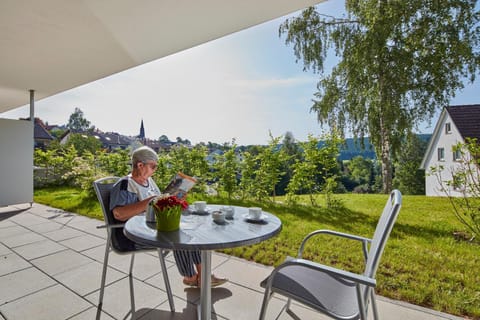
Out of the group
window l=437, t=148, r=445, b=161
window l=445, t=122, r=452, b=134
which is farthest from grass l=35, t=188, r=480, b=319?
window l=437, t=148, r=445, b=161

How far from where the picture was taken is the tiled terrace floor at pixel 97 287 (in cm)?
172

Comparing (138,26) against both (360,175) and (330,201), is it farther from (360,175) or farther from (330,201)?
(360,175)

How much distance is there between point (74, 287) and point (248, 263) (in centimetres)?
153

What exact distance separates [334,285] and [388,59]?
812 centimetres

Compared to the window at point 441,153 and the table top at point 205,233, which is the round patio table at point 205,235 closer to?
the table top at point 205,233

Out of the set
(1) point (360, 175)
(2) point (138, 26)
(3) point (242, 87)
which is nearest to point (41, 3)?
(2) point (138, 26)

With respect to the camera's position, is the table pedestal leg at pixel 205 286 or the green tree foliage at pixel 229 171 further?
the green tree foliage at pixel 229 171

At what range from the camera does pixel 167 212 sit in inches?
49.9

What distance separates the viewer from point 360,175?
3175 centimetres

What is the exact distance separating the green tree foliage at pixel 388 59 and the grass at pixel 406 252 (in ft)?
12.7

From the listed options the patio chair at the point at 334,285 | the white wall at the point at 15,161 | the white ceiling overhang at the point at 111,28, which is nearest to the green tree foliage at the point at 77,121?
the white wall at the point at 15,161

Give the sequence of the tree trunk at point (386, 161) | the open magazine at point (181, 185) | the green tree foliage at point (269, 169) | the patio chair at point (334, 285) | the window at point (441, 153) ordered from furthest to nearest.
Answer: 1. the window at point (441, 153)
2. the tree trunk at point (386, 161)
3. the green tree foliage at point (269, 169)
4. the open magazine at point (181, 185)
5. the patio chair at point (334, 285)

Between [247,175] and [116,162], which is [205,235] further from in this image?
[116,162]

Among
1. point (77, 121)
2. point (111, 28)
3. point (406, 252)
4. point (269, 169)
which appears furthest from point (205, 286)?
point (77, 121)
